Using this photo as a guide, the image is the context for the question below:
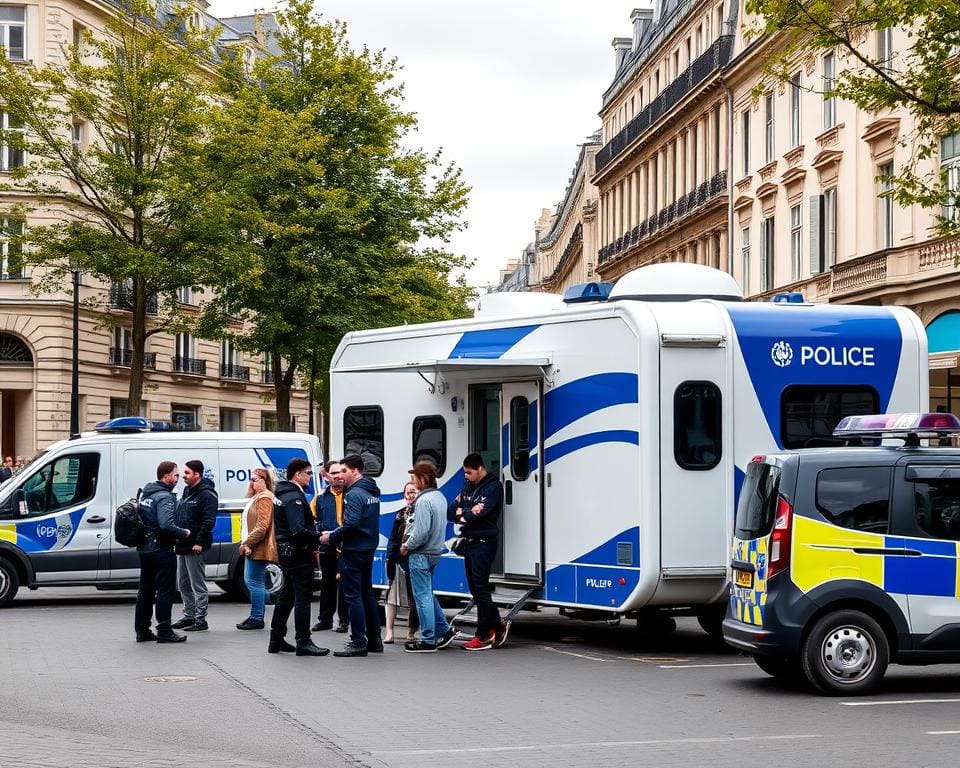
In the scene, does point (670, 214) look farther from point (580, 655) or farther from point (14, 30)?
point (580, 655)

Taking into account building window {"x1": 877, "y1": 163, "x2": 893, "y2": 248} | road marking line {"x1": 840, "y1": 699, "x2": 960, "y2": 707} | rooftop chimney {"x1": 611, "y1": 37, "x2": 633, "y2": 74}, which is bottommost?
road marking line {"x1": 840, "y1": 699, "x2": 960, "y2": 707}

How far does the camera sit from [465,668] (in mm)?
13703

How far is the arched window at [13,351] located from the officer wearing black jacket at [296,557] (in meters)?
37.8

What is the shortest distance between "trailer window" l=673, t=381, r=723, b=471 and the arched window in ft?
130

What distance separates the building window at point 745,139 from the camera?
47.5 meters

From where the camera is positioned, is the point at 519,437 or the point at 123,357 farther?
the point at 123,357

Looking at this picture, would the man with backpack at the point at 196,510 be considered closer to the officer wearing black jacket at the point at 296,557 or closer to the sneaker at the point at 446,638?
the officer wearing black jacket at the point at 296,557

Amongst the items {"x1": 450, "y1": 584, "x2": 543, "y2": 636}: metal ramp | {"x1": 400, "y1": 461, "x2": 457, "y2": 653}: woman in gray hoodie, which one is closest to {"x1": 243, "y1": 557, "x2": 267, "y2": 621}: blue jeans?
{"x1": 450, "y1": 584, "x2": 543, "y2": 636}: metal ramp

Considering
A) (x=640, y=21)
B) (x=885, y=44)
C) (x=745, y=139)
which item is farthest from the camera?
(x=640, y=21)

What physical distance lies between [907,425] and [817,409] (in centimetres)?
252

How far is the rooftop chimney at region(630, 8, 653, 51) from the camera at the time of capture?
68.4 metres

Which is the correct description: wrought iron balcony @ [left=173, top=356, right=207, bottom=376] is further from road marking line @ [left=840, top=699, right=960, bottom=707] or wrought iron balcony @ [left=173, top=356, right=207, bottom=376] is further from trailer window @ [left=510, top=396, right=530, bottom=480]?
road marking line @ [left=840, top=699, right=960, bottom=707]

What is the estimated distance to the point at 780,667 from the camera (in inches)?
484

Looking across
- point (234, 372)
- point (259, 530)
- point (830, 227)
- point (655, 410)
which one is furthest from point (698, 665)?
point (234, 372)
